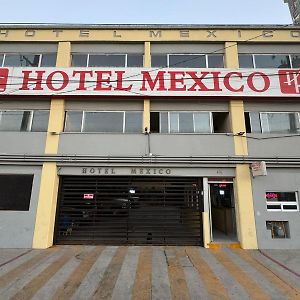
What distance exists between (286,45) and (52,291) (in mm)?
13748

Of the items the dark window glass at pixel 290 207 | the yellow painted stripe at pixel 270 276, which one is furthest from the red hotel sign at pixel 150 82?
the yellow painted stripe at pixel 270 276

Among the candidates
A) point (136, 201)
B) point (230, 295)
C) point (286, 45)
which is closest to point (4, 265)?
point (136, 201)

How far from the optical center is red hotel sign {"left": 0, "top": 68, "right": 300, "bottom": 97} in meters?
10.1

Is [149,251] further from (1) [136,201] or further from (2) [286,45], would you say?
(2) [286,45]

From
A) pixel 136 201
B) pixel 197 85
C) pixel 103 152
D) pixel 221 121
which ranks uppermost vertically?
pixel 197 85

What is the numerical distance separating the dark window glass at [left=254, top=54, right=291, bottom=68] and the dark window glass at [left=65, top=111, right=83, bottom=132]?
29.5 feet

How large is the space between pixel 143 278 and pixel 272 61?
1119 cm

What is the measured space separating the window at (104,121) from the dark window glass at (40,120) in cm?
93

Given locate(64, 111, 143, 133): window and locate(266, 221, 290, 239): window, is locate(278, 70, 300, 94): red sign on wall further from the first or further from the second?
locate(64, 111, 143, 133): window

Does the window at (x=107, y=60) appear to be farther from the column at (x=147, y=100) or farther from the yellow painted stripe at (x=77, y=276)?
the yellow painted stripe at (x=77, y=276)

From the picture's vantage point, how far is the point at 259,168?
9.05 meters

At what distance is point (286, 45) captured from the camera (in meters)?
11.1

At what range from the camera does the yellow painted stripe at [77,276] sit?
5129 mm

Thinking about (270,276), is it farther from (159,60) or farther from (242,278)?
(159,60)
